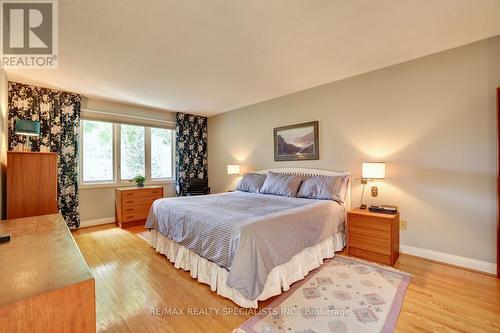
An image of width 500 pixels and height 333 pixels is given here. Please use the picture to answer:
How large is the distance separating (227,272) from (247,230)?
1.42 ft

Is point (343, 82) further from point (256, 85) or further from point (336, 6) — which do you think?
point (336, 6)

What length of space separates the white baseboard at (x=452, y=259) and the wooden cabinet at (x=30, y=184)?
Answer: 15.4 feet

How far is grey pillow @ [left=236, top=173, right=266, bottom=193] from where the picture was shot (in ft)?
12.4

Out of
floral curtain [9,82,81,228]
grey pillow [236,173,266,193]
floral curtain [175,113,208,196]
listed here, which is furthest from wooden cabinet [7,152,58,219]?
grey pillow [236,173,266,193]

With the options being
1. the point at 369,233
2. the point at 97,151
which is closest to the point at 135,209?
the point at 97,151

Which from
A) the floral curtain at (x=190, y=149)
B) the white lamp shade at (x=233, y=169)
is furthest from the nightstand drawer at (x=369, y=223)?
the floral curtain at (x=190, y=149)

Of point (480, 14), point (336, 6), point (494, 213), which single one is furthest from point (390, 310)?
point (480, 14)

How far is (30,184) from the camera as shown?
110 inches

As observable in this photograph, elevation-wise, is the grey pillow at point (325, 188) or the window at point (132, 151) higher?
the window at point (132, 151)

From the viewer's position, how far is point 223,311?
1.71m

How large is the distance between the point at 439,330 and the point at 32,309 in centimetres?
226

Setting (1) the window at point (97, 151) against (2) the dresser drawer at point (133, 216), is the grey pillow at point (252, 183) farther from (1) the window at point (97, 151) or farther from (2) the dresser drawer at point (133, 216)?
(1) the window at point (97, 151)

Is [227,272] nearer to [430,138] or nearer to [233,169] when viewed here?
[430,138]

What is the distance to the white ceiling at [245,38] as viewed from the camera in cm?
174
